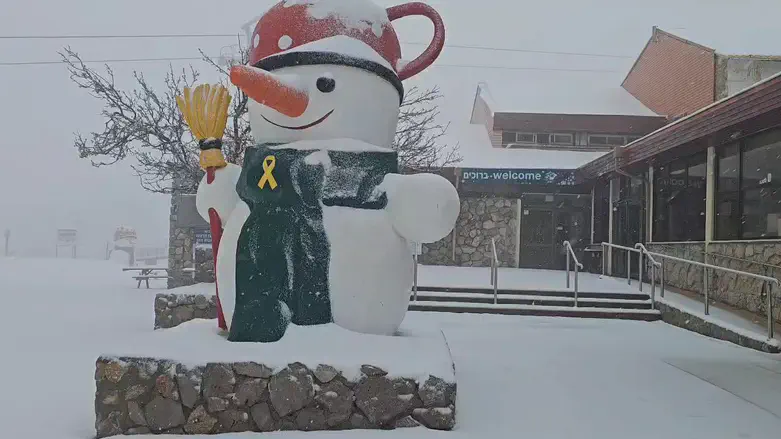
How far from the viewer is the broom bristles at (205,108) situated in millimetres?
4145

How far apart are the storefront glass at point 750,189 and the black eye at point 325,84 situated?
7.10 meters

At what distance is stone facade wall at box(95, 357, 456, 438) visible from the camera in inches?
139

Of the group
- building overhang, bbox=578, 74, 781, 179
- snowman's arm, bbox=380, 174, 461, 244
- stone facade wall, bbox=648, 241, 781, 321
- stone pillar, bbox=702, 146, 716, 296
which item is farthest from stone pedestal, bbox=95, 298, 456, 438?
stone pillar, bbox=702, 146, 716, 296

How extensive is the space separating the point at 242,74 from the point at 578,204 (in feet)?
44.2

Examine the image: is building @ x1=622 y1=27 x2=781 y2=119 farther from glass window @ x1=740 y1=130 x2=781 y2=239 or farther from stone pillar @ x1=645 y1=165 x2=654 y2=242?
glass window @ x1=740 y1=130 x2=781 y2=239

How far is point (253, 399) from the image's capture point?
3.57m

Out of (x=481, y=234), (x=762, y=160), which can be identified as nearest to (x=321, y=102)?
(x=762, y=160)

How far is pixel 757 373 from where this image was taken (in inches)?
226

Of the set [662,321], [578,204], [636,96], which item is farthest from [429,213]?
[636,96]

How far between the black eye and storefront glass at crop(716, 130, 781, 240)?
7.10 metres

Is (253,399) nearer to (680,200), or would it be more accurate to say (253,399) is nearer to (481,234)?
(680,200)

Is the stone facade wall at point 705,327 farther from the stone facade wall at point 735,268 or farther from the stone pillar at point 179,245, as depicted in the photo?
the stone pillar at point 179,245

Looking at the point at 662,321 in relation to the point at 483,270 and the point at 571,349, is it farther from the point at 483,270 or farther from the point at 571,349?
the point at 483,270

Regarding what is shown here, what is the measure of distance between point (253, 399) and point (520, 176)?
1196 cm
